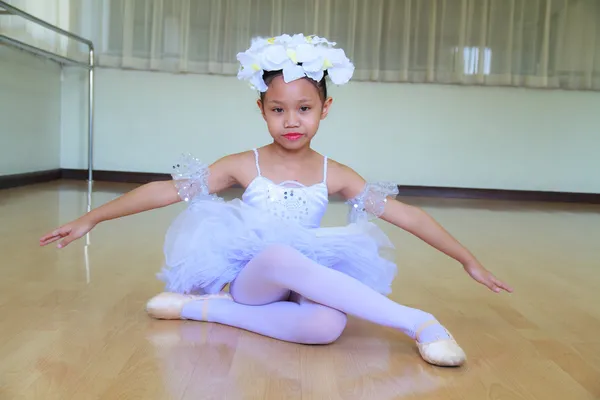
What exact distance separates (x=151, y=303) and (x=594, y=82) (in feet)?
13.5

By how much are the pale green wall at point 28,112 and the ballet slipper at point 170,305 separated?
280cm

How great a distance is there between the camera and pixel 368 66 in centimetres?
459

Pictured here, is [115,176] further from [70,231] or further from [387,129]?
[70,231]

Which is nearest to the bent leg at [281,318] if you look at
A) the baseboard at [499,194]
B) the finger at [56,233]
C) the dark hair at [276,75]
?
the finger at [56,233]

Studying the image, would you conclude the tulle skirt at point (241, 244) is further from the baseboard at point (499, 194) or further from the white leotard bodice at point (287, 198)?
the baseboard at point (499, 194)

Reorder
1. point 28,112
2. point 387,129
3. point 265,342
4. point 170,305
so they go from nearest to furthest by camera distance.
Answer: point 265,342 → point 170,305 → point 28,112 → point 387,129

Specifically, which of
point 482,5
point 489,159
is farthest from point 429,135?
point 482,5

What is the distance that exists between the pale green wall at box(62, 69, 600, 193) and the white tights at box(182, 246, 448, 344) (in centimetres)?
352

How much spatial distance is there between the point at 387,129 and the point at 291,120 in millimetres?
3505

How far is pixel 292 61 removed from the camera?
1.31 meters

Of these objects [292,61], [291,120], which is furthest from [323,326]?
[292,61]

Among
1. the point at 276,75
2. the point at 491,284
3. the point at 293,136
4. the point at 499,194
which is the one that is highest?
the point at 276,75

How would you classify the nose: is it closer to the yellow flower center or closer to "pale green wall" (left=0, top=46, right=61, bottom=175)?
the yellow flower center

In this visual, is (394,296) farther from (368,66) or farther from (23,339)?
(368,66)
